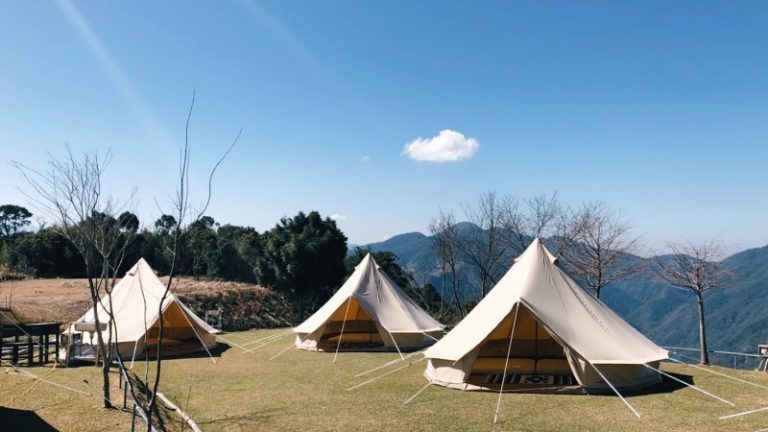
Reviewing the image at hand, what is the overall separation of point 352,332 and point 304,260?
10.2 metres

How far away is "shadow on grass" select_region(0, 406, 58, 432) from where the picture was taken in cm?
745

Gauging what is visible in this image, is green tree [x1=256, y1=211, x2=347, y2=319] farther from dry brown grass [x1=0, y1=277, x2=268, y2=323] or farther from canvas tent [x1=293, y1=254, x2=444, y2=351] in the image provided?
canvas tent [x1=293, y1=254, x2=444, y2=351]

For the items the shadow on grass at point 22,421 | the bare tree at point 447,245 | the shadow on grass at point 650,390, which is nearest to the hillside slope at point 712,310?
the bare tree at point 447,245

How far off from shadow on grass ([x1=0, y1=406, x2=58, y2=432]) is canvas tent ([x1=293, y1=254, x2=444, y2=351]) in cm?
768

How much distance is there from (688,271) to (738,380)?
634 cm

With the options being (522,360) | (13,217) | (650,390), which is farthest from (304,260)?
(13,217)

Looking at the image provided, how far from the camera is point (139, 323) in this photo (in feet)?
46.6

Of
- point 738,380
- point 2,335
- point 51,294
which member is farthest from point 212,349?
point 738,380

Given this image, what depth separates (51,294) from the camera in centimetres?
2289

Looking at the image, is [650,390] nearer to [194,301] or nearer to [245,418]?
[245,418]

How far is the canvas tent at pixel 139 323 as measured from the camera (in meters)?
13.6

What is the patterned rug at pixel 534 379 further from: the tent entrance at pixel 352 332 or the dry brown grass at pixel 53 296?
the dry brown grass at pixel 53 296

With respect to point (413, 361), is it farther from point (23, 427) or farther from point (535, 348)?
point (23, 427)

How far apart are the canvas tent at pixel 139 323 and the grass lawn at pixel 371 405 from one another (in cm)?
143
